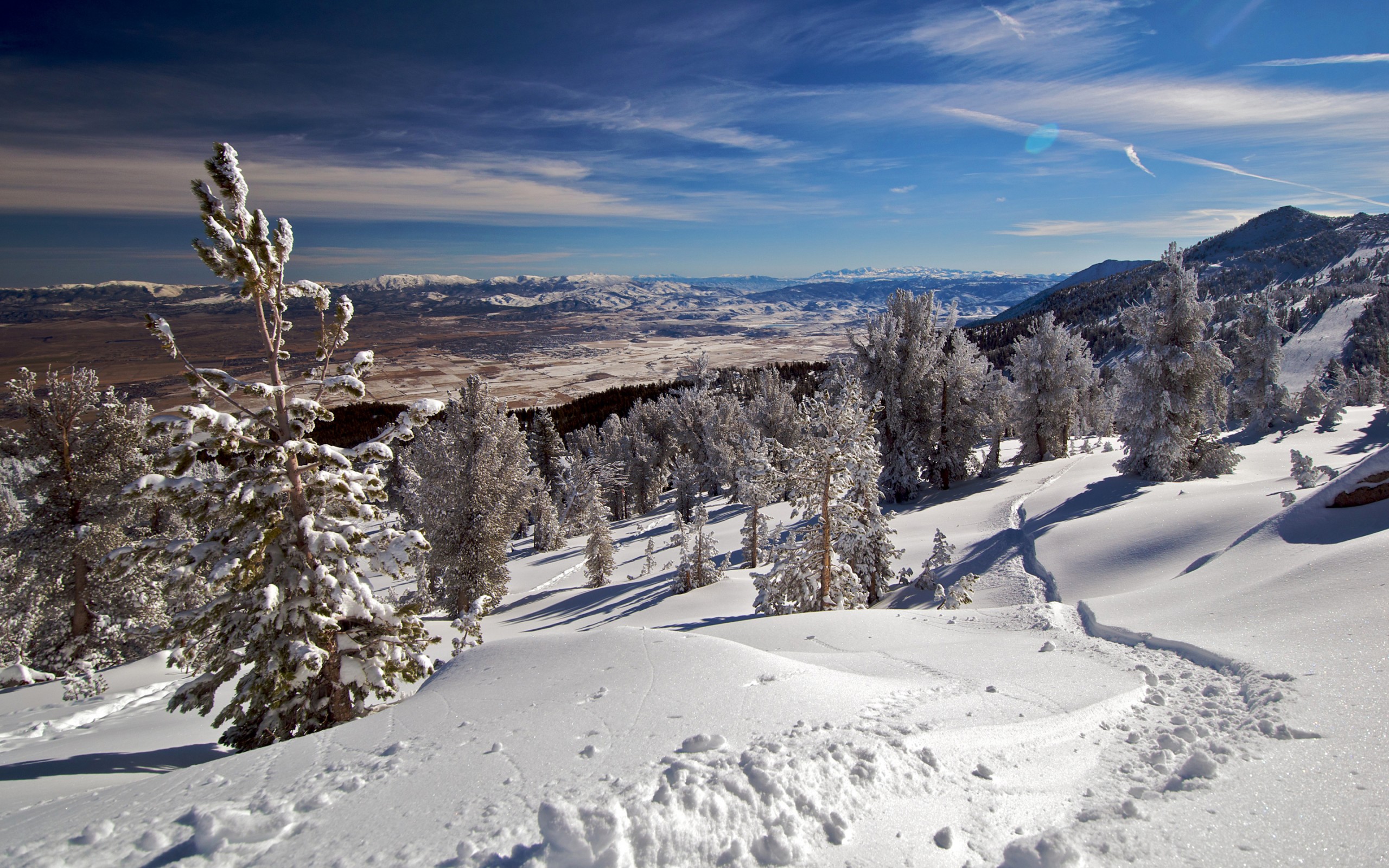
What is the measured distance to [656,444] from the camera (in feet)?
197

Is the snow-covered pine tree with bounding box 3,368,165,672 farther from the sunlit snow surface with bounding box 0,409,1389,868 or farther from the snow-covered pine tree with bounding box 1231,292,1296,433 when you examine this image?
the snow-covered pine tree with bounding box 1231,292,1296,433

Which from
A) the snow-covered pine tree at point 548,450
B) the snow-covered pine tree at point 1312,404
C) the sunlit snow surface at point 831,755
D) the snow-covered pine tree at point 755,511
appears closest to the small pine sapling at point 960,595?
the sunlit snow surface at point 831,755

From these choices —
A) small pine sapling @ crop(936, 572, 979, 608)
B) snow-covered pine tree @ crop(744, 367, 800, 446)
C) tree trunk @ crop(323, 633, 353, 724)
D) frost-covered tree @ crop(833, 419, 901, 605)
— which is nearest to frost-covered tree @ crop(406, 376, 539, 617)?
frost-covered tree @ crop(833, 419, 901, 605)

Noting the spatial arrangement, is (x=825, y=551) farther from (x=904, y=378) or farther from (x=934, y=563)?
(x=904, y=378)

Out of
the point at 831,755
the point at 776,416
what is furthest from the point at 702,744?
the point at 776,416

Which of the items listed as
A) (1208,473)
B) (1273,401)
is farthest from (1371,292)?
(1208,473)

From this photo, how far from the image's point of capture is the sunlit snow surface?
325 centimetres

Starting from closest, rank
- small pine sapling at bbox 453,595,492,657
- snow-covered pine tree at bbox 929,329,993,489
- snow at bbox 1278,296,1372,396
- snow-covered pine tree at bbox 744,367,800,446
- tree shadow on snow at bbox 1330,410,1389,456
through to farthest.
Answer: small pine sapling at bbox 453,595,492,657
tree shadow on snow at bbox 1330,410,1389,456
snow-covered pine tree at bbox 929,329,993,489
snow-covered pine tree at bbox 744,367,800,446
snow at bbox 1278,296,1372,396

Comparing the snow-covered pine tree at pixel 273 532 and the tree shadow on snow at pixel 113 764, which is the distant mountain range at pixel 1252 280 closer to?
the snow-covered pine tree at pixel 273 532

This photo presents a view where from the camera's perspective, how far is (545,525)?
37.9 metres

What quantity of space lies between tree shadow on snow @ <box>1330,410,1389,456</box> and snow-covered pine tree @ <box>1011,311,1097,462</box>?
10.5 metres

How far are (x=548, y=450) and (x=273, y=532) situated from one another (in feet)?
169

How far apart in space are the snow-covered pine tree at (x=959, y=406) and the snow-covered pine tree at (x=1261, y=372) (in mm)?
16865

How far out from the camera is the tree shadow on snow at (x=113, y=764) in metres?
5.96
